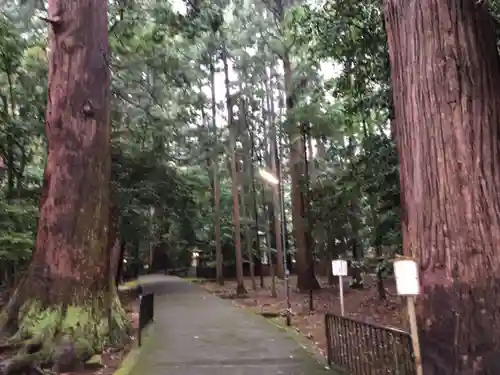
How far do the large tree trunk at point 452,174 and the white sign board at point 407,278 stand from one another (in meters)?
0.13

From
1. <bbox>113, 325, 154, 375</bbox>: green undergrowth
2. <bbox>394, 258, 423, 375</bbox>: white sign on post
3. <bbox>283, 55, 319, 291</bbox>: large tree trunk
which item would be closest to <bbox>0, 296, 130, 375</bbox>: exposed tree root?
<bbox>113, 325, 154, 375</bbox>: green undergrowth

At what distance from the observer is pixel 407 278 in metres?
4.16

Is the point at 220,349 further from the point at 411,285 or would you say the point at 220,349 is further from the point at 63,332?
the point at 411,285

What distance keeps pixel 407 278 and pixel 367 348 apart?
2271 millimetres

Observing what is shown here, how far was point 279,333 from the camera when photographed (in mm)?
11062

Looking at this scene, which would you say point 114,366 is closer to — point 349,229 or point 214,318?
point 214,318

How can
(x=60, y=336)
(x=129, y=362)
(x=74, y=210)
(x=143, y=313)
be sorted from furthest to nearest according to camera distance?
(x=143, y=313) < (x=74, y=210) < (x=60, y=336) < (x=129, y=362)

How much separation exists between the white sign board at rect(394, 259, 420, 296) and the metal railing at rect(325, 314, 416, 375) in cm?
85

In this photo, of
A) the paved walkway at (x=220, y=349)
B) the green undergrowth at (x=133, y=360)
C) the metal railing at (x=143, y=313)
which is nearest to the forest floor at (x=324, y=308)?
the paved walkway at (x=220, y=349)

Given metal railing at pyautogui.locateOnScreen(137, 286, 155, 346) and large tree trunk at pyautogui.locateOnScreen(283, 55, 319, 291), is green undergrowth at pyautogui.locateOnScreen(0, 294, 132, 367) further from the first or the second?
large tree trunk at pyautogui.locateOnScreen(283, 55, 319, 291)

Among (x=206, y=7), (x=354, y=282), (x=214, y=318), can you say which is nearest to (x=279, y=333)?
(x=214, y=318)

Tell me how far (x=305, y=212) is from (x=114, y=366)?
1417 centimetres

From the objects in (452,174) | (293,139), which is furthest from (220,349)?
(293,139)

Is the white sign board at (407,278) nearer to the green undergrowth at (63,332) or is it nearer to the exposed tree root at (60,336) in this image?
the exposed tree root at (60,336)
